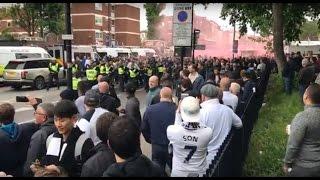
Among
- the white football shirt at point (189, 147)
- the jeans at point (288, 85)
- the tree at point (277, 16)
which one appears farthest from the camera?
the tree at point (277, 16)

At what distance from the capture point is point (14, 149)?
4.95 meters

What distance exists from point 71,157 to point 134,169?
1.34 metres

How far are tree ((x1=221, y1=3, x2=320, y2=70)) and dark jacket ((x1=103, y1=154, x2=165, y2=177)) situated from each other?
744 inches

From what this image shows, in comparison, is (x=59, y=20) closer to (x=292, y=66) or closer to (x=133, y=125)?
(x=292, y=66)

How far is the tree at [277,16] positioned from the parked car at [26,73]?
35.9ft

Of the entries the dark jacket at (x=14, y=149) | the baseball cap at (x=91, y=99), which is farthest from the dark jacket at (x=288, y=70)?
the dark jacket at (x=14, y=149)

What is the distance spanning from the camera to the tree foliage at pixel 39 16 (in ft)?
180

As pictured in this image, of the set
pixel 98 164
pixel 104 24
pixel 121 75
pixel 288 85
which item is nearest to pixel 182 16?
pixel 288 85

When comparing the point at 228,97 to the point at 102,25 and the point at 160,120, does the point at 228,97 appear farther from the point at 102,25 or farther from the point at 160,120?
the point at 102,25

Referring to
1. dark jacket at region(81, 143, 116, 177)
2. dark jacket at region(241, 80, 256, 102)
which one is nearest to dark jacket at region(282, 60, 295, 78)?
dark jacket at region(241, 80, 256, 102)

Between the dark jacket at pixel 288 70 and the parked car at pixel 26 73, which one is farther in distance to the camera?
the parked car at pixel 26 73

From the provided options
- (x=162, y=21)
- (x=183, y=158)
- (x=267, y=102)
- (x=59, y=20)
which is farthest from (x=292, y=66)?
(x=162, y=21)

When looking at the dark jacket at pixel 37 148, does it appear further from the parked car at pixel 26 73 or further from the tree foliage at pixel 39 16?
the tree foliage at pixel 39 16

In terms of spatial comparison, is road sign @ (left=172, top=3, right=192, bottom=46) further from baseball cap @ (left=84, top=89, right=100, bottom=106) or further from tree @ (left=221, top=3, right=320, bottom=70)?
tree @ (left=221, top=3, right=320, bottom=70)
